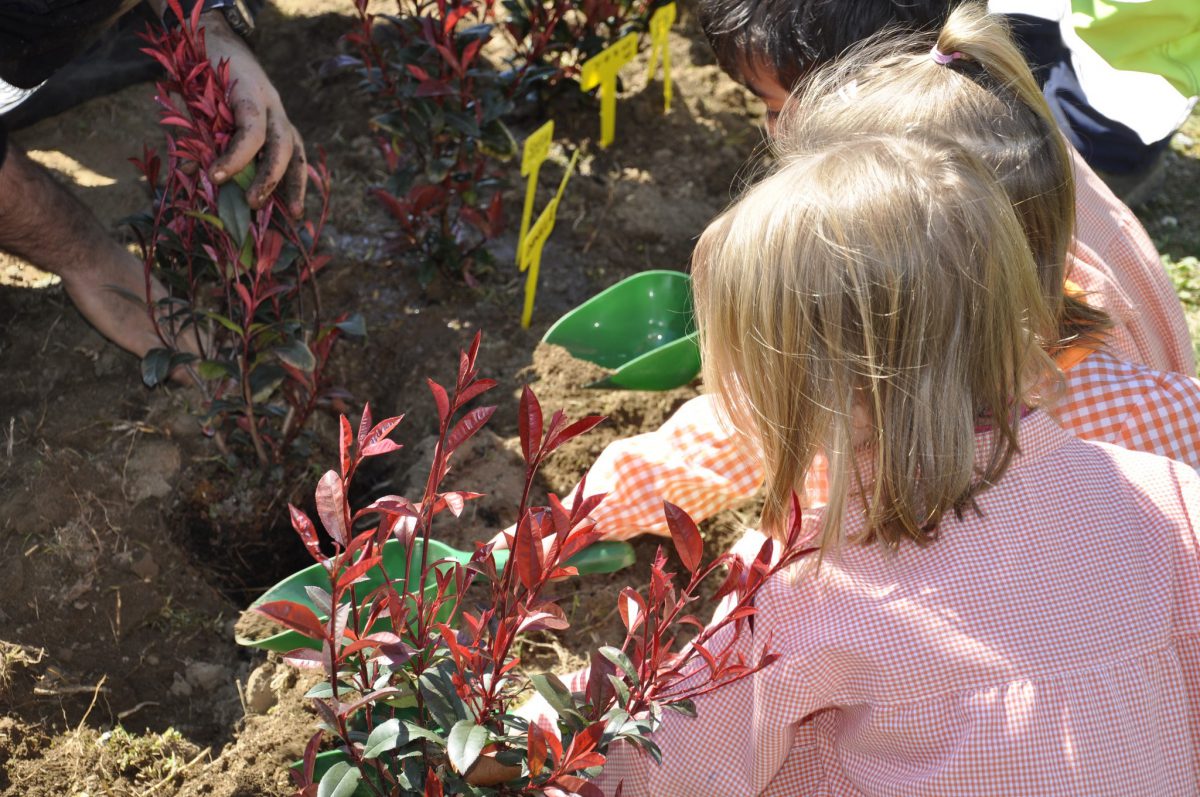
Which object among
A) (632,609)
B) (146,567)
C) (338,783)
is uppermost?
(632,609)

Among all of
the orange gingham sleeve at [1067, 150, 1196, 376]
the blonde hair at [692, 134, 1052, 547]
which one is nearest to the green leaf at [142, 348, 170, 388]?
the blonde hair at [692, 134, 1052, 547]

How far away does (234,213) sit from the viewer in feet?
5.82

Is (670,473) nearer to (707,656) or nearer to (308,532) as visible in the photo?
(707,656)

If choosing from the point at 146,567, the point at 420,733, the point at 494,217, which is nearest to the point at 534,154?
the point at 494,217

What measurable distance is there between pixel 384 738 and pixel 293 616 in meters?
0.21

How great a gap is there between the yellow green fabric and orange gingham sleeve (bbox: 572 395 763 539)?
1.70m

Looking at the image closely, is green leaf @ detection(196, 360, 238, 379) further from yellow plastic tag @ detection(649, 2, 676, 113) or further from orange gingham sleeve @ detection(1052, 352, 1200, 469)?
yellow plastic tag @ detection(649, 2, 676, 113)

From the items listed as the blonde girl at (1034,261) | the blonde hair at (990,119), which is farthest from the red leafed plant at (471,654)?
the blonde hair at (990,119)

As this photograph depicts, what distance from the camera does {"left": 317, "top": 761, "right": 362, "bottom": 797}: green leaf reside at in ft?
3.83

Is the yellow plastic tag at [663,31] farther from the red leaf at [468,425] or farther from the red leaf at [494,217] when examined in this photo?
the red leaf at [468,425]

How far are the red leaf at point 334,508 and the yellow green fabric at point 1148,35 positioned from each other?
2.55m

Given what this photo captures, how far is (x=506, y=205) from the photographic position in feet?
9.55

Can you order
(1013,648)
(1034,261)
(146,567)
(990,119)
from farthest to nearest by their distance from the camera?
(146,567) < (990,119) < (1034,261) < (1013,648)

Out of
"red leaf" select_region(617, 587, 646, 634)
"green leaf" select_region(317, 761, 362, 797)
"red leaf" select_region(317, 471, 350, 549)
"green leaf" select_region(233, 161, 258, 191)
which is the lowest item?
"green leaf" select_region(317, 761, 362, 797)
